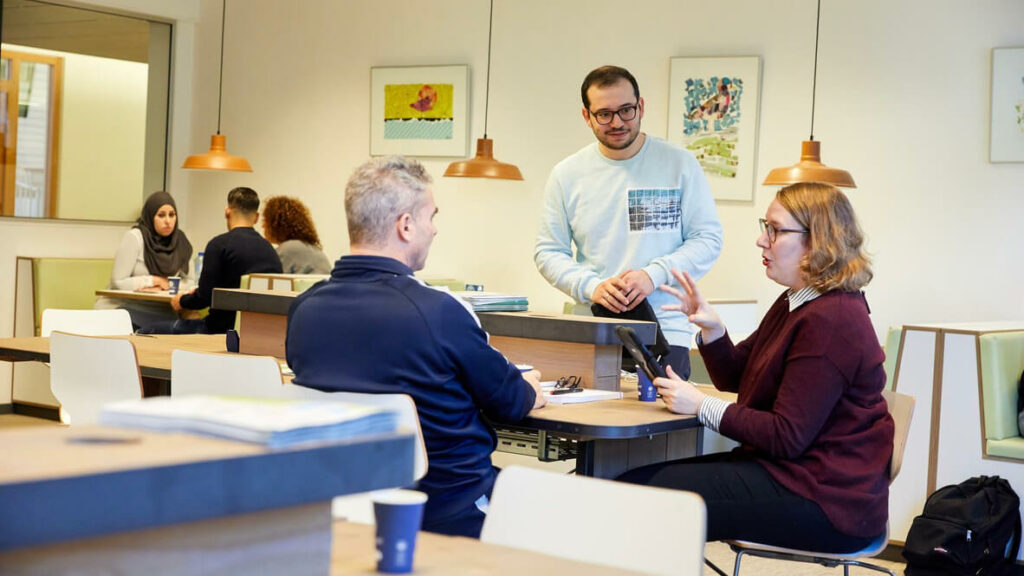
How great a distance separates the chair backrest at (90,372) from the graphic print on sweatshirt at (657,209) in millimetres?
1572

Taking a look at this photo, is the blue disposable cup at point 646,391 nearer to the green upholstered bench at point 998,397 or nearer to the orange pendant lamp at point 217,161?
the green upholstered bench at point 998,397

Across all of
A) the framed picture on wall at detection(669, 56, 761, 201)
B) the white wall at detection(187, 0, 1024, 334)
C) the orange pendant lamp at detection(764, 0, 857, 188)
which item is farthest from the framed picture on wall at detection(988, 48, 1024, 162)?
the framed picture on wall at detection(669, 56, 761, 201)

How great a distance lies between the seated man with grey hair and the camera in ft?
7.86

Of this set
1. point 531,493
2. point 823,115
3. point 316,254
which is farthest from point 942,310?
point 531,493

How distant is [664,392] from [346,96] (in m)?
5.91

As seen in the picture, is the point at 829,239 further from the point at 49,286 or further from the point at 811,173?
the point at 49,286

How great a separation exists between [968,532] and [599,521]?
2868 millimetres

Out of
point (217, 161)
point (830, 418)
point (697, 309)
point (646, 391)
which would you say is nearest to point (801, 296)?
Result: point (830, 418)

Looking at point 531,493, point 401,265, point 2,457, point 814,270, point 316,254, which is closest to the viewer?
point 2,457

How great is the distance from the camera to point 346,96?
27.2 feet

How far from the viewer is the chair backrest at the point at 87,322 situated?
4.63 metres

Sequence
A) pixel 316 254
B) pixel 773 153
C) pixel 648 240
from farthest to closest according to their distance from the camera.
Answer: pixel 316 254, pixel 773 153, pixel 648 240

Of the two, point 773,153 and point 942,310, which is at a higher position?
point 773,153

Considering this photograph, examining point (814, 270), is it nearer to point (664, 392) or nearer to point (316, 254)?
point (664, 392)
